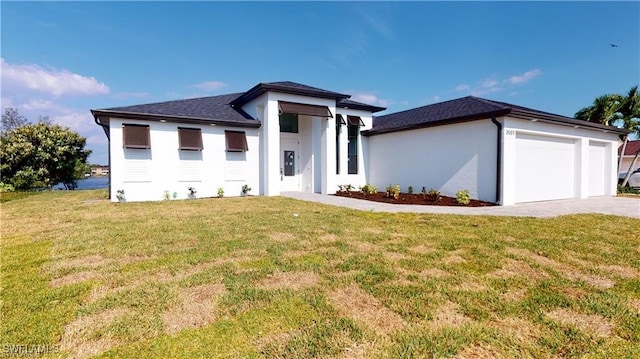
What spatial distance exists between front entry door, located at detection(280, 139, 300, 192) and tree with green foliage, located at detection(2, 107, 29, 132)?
33860 mm

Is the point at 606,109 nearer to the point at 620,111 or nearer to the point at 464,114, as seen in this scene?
the point at 620,111

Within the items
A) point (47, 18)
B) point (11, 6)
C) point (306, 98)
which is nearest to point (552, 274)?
point (306, 98)

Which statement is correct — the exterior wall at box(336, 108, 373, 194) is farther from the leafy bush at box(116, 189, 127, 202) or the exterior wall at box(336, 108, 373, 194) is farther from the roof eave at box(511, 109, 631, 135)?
the leafy bush at box(116, 189, 127, 202)

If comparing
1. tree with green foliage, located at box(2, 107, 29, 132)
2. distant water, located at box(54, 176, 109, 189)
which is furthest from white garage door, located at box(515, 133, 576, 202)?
tree with green foliage, located at box(2, 107, 29, 132)

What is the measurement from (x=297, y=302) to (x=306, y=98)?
12.6 meters

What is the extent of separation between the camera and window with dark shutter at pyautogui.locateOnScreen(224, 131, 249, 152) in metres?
14.3

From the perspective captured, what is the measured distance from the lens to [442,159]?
1316 cm

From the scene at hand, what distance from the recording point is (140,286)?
352 cm

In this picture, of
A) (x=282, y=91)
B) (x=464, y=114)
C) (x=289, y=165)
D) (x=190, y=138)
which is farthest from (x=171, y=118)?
(x=464, y=114)

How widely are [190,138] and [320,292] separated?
39.8ft

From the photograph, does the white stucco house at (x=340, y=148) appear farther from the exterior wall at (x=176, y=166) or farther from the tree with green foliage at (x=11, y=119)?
the tree with green foliage at (x=11, y=119)

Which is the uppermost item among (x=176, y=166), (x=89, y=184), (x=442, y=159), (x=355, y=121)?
(x=355, y=121)

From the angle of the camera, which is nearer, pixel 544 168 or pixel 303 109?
pixel 544 168

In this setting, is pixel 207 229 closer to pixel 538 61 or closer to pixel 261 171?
pixel 261 171
